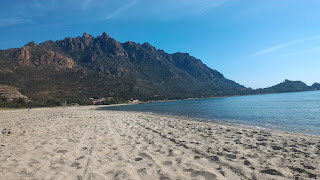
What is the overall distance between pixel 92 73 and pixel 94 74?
1.64 meters

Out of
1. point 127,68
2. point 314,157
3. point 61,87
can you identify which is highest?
point 127,68

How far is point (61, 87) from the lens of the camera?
7619 cm

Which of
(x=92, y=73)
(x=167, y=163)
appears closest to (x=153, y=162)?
(x=167, y=163)

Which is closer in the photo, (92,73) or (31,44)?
(92,73)

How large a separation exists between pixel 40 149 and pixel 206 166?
4.99 meters

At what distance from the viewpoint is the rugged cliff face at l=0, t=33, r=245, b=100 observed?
72.8m

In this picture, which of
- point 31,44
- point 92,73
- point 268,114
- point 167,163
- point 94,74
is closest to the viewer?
point 167,163

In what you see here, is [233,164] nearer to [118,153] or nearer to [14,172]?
[118,153]

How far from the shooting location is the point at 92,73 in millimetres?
97688

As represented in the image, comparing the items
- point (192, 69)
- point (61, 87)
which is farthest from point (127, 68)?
point (192, 69)

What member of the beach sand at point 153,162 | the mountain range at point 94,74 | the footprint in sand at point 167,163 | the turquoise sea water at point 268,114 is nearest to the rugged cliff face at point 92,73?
the mountain range at point 94,74

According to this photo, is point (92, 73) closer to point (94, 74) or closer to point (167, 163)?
point (94, 74)

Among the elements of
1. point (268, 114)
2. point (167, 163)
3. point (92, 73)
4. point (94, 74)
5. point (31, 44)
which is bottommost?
point (268, 114)

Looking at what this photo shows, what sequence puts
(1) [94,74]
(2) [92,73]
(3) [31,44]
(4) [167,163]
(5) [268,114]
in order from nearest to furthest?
(4) [167,163] < (5) [268,114] < (1) [94,74] < (2) [92,73] < (3) [31,44]
